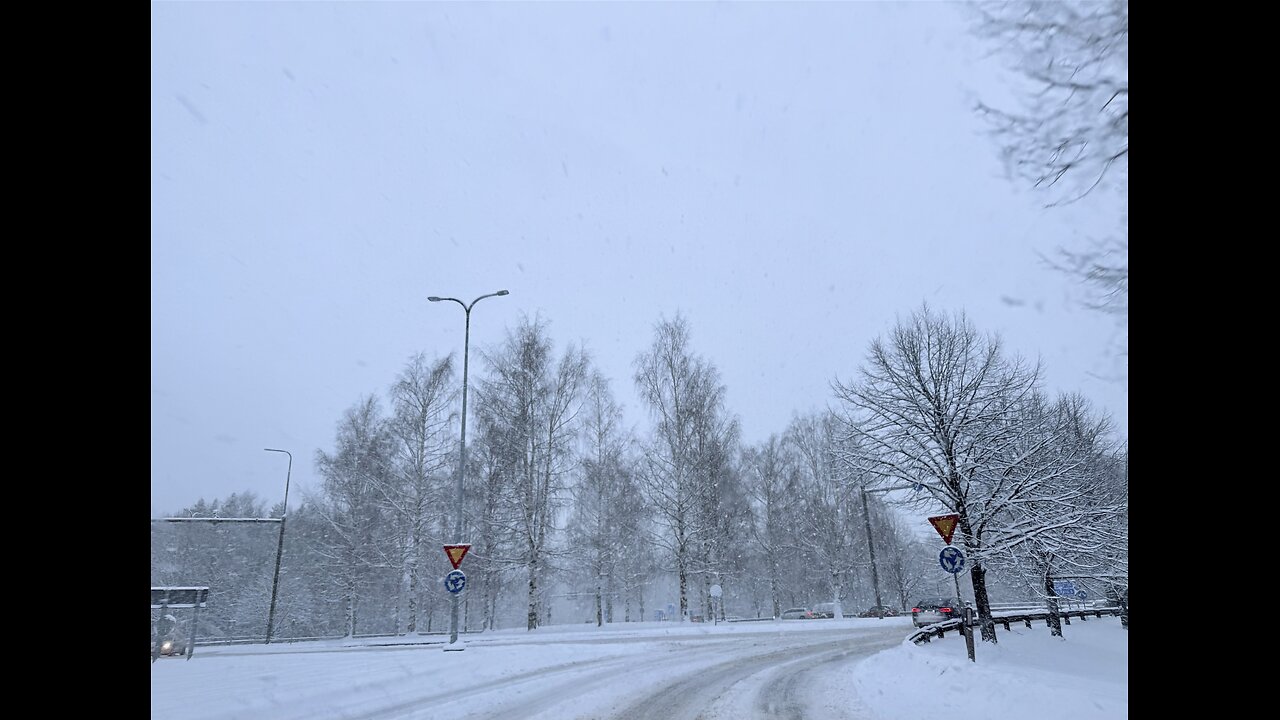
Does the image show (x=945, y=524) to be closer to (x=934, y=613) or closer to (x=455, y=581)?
(x=455, y=581)

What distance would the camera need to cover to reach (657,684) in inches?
490

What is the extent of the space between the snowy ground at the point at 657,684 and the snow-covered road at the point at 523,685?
0.03 meters

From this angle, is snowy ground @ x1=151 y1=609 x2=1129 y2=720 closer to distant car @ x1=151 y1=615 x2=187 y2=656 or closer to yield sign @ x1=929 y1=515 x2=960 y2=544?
yield sign @ x1=929 y1=515 x2=960 y2=544


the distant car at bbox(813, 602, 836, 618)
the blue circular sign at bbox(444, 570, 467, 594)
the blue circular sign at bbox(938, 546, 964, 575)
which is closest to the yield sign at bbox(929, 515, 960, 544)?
the blue circular sign at bbox(938, 546, 964, 575)

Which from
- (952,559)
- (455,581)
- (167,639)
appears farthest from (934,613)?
(167,639)

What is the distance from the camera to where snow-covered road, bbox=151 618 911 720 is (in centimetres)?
947

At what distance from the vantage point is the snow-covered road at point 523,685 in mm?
9469

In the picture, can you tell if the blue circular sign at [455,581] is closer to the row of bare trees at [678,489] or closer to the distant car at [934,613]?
the row of bare trees at [678,489]

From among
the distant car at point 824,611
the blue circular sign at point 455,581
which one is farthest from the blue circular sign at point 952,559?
the distant car at point 824,611

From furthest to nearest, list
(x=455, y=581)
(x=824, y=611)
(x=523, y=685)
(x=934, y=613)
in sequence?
(x=824, y=611)
(x=934, y=613)
(x=455, y=581)
(x=523, y=685)

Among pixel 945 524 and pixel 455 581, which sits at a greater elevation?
pixel 945 524

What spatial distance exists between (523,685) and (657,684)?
2.41m
